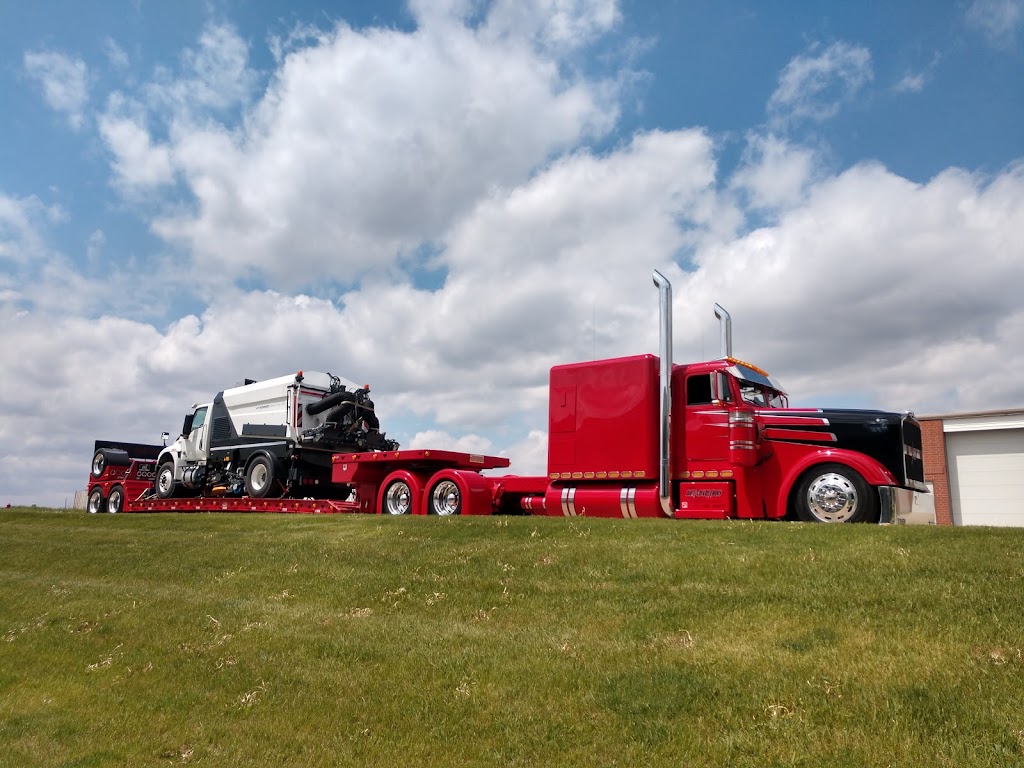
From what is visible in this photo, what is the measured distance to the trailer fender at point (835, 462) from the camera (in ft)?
39.0

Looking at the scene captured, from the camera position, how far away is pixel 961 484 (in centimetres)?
2702

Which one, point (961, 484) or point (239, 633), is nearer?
point (239, 633)

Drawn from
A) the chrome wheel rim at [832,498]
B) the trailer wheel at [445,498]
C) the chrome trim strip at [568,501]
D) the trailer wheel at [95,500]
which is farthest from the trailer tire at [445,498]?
the trailer wheel at [95,500]

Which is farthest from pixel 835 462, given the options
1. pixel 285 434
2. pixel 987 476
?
pixel 987 476

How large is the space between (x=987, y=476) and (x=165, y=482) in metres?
28.8

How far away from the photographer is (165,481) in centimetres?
2630

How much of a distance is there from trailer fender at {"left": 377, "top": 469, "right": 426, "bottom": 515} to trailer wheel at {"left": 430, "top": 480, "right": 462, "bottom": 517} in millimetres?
416

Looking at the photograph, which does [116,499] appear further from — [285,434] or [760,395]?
[760,395]

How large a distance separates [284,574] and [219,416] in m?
14.6

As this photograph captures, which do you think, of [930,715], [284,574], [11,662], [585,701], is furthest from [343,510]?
[930,715]

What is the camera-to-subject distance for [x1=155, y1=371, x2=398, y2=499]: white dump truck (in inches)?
850

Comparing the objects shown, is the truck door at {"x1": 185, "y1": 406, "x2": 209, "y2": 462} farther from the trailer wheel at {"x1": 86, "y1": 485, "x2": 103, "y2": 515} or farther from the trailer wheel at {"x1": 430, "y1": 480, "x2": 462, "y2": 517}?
the trailer wheel at {"x1": 430, "y1": 480, "x2": 462, "y2": 517}

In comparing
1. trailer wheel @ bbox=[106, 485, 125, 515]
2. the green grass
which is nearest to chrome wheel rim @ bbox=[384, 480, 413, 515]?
the green grass

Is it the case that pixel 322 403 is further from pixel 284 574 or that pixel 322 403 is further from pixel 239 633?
pixel 239 633
